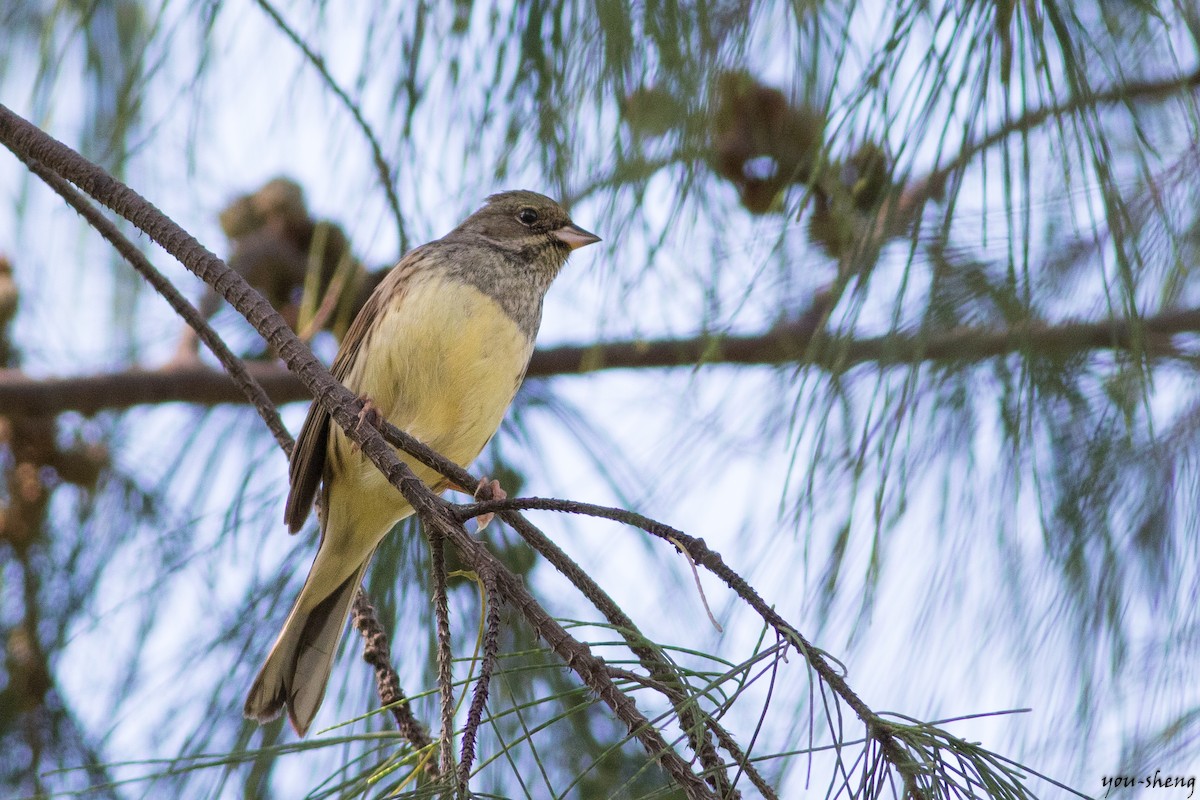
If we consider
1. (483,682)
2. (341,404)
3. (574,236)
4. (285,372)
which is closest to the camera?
(483,682)

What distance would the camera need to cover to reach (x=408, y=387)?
10.9ft

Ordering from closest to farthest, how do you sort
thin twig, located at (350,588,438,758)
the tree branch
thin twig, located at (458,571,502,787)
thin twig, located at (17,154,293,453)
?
thin twig, located at (458,571,502,787), thin twig, located at (350,588,438,758), thin twig, located at (17,154,293,453), the tree branch

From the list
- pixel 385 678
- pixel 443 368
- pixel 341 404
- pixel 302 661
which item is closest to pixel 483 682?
pixel 341 404

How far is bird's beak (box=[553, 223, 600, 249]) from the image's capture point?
3803mm

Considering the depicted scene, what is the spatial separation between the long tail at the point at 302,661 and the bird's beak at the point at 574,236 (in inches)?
47.0

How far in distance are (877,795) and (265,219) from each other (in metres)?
3.44

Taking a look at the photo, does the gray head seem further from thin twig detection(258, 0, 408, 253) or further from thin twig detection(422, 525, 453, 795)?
thin twig detection(422, 525, 453, 795)

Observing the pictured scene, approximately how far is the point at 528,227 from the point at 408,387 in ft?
2.50

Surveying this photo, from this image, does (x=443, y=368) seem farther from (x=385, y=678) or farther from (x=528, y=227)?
(x=385, y=678)

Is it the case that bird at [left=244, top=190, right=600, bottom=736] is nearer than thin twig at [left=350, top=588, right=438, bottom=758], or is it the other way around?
thin twig at [left=350, top=588, right=438, bottom=758]

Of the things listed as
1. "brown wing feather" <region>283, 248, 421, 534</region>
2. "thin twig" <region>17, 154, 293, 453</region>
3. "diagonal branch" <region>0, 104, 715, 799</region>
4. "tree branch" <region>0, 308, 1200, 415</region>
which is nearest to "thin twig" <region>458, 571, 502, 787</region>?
"diagonal branch" <region>0, 104, 715, 799</region>

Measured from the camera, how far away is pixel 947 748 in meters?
1.60

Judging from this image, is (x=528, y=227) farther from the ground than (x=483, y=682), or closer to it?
farther from the ground

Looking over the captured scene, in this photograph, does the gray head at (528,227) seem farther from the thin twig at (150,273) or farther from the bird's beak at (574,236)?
the thin twig at (150,273)
